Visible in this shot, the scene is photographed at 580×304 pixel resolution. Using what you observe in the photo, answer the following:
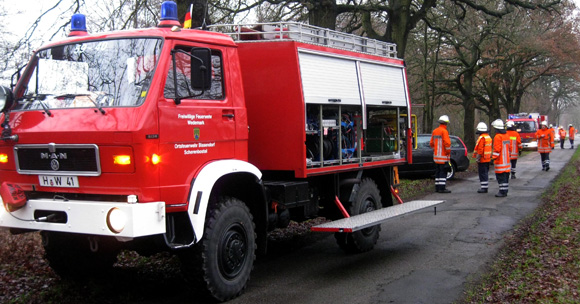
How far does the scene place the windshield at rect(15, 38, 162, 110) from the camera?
16.5ft

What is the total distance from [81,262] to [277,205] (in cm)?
227

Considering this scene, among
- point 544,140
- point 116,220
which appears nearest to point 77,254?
point 116,220

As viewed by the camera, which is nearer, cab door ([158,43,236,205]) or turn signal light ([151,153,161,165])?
turn signal light ([151,153,161,165])

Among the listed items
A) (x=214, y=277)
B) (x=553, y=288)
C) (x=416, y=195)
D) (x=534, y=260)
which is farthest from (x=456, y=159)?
(x=214, y=277)

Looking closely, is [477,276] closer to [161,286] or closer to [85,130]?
[161,286]

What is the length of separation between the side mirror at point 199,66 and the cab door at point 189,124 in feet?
0.17

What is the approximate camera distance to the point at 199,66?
16.9 feet

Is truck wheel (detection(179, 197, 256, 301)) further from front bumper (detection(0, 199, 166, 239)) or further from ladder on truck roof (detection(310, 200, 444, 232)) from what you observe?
ladder on truck roof (detection(310, 200, 444, 232))

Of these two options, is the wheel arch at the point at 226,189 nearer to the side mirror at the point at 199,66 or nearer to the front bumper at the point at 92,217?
the front bumper at the point at 92,217

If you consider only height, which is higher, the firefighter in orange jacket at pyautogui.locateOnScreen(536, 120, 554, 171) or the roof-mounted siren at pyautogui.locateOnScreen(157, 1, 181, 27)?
the roof-mounted siren at pyautogui.locateOnScreen(157, 1, 181, 27)

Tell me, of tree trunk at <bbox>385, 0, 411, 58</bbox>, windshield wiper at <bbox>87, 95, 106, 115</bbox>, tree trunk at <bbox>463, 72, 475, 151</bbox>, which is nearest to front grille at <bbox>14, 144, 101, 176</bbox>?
windshield wiper at <bbox>87, 95, 106, 115</bbox>

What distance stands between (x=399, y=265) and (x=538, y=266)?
167cm

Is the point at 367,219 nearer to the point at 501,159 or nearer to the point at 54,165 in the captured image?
the point at 54,165

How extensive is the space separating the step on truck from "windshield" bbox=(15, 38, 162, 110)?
0.04ft
